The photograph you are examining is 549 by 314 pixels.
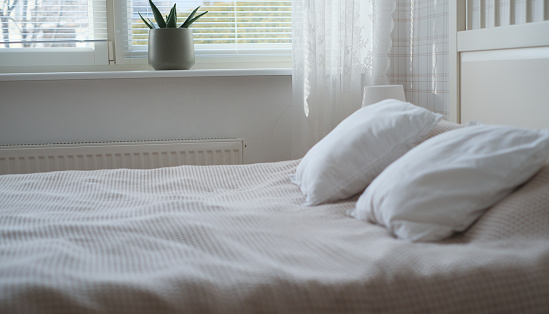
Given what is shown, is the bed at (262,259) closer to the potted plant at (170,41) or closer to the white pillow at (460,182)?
the white pillow at (460,182)

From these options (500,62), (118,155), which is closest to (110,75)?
(118,155)

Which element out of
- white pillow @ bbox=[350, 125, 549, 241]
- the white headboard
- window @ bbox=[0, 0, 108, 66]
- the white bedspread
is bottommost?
the white bedspread

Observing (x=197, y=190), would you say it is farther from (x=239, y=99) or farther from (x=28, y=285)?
(x=239, y=99)

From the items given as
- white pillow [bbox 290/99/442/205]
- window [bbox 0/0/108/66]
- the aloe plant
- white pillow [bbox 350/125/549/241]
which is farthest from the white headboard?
window [bbox 0/0/108/66]

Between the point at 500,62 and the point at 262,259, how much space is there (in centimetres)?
100

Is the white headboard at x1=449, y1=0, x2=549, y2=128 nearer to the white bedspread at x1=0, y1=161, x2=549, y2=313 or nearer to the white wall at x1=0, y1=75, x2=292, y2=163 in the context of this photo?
the white bedspread at x1=0, y1=161, x2=549, y2=313

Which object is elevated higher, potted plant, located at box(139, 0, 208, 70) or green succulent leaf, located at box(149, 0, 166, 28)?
green succulent leaf, located at box(149, 0, 166, 28)

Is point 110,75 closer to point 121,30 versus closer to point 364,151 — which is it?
point 121,30

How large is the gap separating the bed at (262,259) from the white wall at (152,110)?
1158 millimetres

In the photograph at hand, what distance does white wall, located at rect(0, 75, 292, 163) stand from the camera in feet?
8.23

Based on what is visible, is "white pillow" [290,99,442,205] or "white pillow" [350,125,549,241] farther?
"white pillow" [290,99,442,205]

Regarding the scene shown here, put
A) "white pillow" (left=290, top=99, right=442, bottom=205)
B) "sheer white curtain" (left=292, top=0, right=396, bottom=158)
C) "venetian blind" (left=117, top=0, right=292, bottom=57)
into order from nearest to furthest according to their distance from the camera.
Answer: "white pillow" (left=290, top=99, right=442, bottom=205) < "sheer white curtain" (left=292, top=0, right=396, bottom=158) < "venetian blind" (left=117, top=0, right=292, bottom=57)

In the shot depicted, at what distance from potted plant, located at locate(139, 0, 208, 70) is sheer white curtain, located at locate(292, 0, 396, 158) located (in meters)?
0.45

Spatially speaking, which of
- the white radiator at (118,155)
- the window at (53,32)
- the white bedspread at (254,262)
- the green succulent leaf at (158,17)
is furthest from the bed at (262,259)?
the window at (53,32)
